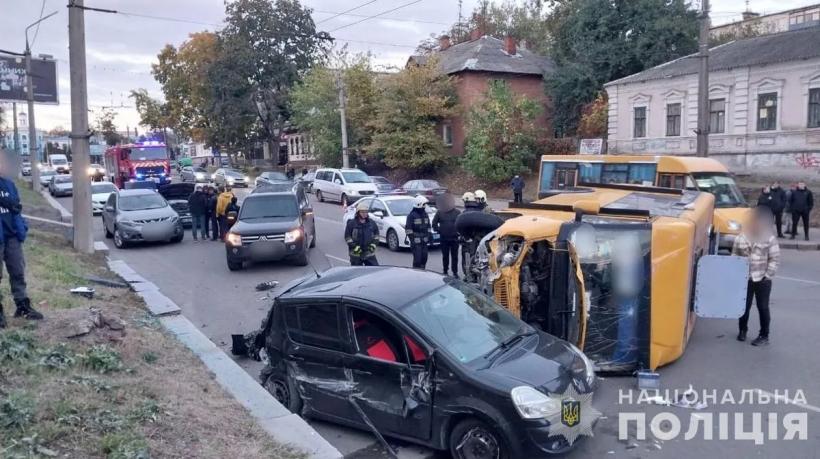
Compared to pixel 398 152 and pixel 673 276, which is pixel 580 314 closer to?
pixel 673 276

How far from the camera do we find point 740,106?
2873 cm

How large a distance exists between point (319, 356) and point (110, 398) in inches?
70.2

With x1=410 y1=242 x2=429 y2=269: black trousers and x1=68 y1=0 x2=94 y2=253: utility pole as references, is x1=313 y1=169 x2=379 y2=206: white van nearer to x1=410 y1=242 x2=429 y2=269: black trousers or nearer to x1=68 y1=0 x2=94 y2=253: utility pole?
x1=68 y1=0 x2=94 y2=253: utility pole

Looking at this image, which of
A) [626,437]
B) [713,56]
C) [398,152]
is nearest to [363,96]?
[398,152]

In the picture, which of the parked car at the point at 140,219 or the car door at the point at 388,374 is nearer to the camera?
the car door at the point at 388,374

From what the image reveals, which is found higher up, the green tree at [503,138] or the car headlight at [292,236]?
the green tree at [503,138]

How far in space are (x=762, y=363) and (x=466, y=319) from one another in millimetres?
4209

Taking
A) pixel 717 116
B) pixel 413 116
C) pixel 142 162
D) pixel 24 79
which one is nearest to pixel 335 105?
pixel 413 116

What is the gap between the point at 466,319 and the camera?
6016 millimetres

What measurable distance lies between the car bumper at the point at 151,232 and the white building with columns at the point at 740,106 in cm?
2301

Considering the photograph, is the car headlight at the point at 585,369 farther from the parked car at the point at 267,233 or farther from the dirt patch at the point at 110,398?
the parked car at the point at 267,233

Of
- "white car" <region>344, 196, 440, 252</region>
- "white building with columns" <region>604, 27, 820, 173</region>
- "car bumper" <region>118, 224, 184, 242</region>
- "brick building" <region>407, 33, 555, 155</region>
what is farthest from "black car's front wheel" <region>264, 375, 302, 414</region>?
"brick building" <region>407, 33, 555, 155</region>

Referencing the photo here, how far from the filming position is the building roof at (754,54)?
26959 millimetres

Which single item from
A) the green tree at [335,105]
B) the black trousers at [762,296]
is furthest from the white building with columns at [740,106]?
the black trousers at [762,296]
